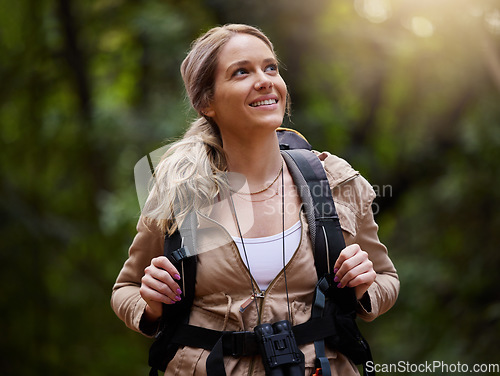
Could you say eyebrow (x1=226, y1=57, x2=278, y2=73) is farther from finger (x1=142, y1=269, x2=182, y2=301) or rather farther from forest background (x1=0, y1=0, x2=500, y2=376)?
forest background (x1=0, y1=0, x2=500, y2=376)

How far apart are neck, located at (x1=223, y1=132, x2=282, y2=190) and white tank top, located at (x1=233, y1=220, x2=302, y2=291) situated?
11.8 inches

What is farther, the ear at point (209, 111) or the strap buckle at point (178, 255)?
the ear at point (209, 111)

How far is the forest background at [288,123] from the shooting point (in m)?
6.21

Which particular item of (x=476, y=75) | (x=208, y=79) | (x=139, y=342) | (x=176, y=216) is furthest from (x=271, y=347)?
(x=139, y=342)

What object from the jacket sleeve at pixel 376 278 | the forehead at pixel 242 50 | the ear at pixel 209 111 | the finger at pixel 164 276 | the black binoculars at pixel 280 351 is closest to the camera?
the black binoculars at pixel 280 351

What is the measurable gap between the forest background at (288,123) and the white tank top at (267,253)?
12.2 feet

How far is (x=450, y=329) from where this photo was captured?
6117 mm

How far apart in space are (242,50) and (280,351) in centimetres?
120

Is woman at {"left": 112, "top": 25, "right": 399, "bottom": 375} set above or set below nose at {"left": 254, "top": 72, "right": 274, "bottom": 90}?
below

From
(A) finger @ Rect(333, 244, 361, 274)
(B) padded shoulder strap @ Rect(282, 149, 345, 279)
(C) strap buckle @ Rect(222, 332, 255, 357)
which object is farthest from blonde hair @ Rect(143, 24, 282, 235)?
(A) finger @ Rect(333, 244, 361, 274)

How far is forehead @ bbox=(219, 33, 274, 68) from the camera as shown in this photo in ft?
7.98

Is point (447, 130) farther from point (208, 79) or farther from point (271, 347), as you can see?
point (271, 347)

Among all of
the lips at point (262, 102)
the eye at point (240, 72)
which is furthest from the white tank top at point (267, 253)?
the eye at point (240, 72)

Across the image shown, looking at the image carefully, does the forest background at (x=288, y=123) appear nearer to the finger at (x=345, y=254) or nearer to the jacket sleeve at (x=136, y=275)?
the finger at (x=345, y=254)
